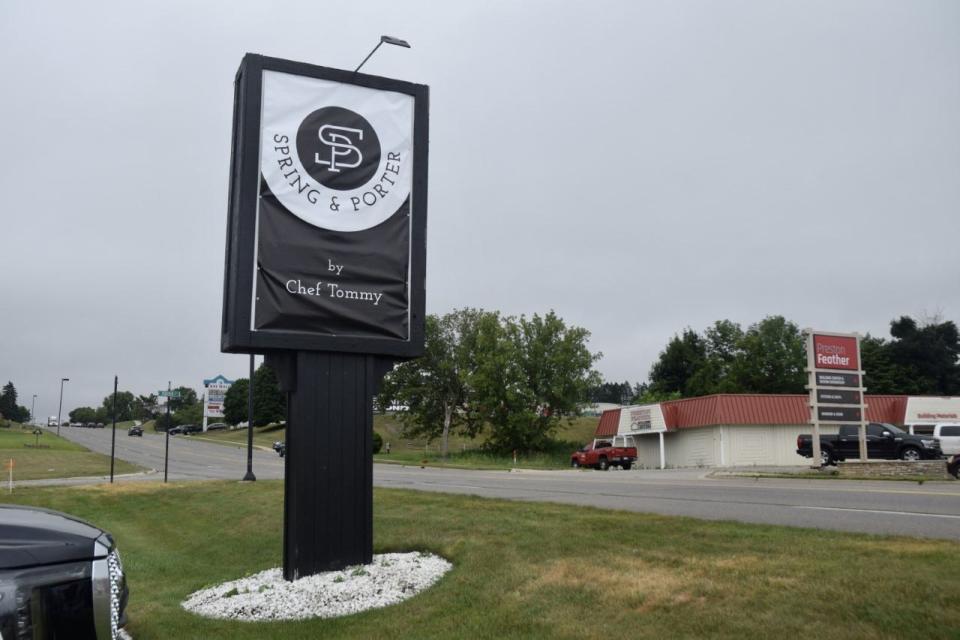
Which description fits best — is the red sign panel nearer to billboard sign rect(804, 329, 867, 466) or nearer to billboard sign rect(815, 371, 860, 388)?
billboard sign rect(804, 329, 867, 466)

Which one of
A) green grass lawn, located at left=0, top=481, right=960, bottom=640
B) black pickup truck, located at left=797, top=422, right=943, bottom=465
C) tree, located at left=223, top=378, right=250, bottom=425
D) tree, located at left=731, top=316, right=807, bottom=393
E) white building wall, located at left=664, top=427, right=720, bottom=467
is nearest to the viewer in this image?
green grass lawn, located at left=0, top=481, right=960, bottom=640

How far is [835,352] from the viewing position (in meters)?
27.4

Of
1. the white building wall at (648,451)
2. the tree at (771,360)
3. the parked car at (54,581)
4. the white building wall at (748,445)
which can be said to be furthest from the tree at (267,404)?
the parked car at (54,581)

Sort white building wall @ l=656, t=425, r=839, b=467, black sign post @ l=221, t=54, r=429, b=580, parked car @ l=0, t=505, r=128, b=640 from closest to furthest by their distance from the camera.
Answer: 1. parked car @ l=0, t=505, r=128, b=640
2. black sign post @ l=221, t=54, r=429, b=580
3. white building wall @ l=656, t=425, r=839, b=467

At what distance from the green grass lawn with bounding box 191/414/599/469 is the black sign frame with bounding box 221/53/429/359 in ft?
153

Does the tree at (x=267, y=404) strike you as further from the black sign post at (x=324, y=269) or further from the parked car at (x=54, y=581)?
the parked car at (x=54, y=581)

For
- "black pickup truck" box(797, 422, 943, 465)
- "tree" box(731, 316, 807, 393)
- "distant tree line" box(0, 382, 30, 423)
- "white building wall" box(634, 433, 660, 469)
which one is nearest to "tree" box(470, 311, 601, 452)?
"white building wall" box(634, 433, 660, 469)

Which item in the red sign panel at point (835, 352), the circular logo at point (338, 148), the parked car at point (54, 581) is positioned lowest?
the parked car at point (54, 581)

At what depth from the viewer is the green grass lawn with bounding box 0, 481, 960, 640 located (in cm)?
536

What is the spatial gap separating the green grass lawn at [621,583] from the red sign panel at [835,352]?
18.0 meters

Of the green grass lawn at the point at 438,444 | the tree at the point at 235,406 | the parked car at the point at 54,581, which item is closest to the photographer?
the parked car at the point at 54,581

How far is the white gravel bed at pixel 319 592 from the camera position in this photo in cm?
708

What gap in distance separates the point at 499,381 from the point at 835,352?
3722 centimetres

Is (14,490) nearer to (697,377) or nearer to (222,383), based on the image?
(697,377)
